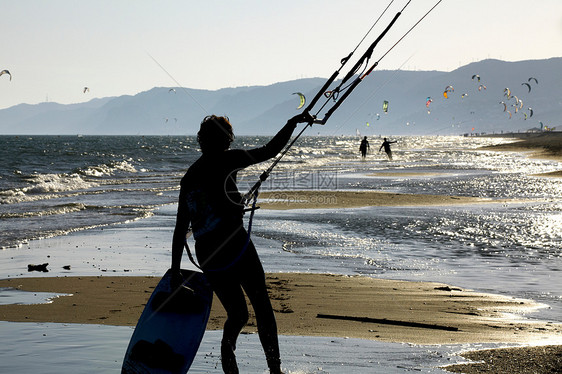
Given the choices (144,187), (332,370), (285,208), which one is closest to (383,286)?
(332,370)

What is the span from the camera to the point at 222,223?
461 centimetres

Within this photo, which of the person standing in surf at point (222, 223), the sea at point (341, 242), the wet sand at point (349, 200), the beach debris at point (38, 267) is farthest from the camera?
the wet sand at point (349, 200)

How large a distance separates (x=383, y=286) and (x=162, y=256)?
4192mm

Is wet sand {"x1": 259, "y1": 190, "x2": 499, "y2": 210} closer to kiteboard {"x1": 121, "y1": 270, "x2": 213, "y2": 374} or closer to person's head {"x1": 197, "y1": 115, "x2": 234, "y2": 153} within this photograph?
kiteboard {"x1": 121, "y1": 270, "x2": 213, "y2": 374}

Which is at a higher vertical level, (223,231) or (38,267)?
(223,231)

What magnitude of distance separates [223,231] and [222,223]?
0.06m

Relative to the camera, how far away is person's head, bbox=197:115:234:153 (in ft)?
15.1

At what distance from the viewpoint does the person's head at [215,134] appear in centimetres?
459

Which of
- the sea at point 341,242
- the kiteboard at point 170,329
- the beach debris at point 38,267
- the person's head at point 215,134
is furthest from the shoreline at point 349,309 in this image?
the person's head at point 215,134

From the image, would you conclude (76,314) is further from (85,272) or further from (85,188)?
(85,188)

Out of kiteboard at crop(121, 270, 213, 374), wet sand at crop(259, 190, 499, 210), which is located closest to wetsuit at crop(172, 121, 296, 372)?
kiteboard at crop(121, 270, 213, 374)

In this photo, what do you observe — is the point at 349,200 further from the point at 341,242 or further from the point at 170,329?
the point at 170,329

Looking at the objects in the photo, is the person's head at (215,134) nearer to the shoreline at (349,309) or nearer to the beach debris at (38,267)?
the shoreline at (349,309)

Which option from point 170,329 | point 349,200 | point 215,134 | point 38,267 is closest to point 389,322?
point 170,329
